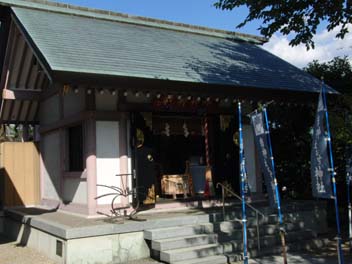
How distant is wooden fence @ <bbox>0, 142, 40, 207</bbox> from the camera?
13.0 m

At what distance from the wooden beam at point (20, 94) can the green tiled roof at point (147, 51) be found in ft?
6.62

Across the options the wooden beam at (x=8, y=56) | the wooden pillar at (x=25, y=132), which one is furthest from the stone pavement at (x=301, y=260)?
the wooden pillar at (x=25, y=132)

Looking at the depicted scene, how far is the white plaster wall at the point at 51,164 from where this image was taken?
11.7 metres

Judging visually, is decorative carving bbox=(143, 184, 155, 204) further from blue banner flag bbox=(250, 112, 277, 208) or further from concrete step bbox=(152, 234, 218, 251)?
blue banner flag bbox=(250, 112, 277, 208)

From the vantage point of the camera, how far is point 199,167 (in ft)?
38.6

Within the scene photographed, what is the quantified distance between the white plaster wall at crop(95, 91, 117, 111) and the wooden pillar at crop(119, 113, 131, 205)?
1.01 ft

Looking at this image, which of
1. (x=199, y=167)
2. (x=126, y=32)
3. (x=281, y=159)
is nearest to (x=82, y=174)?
(x=199, y=167)

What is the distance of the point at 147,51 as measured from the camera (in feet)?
34.3

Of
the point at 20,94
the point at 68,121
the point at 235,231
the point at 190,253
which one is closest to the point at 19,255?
the point at 68,121

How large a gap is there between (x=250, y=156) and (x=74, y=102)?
474 centimetres

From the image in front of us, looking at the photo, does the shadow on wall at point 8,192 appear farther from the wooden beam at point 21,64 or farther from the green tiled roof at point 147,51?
the green tiled roof at point 147,51

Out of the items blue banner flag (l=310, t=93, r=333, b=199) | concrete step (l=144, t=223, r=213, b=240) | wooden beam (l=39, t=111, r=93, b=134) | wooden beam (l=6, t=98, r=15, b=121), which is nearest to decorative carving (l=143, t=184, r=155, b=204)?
concrete step (l=144, t=223, r=213, b=240)

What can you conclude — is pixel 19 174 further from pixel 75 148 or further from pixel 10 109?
pixel 75 148

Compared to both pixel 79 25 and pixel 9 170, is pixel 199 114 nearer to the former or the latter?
pixel 79 25
